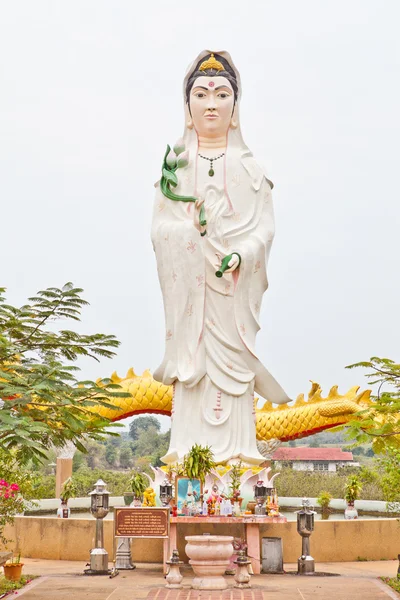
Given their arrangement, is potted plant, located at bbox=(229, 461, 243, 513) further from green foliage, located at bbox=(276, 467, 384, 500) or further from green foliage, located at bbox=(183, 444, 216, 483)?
green foliage, located at bbox=(276, 467, 384, 500)

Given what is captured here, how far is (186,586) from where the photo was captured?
11.7 meters

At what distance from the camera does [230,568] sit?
42.6 feet

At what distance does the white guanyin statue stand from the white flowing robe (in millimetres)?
18

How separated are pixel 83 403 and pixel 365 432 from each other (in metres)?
4.11

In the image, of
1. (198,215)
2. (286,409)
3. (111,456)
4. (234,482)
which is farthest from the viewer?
(111,456)

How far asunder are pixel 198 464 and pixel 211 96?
6755 millimetres

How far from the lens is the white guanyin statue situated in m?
15.6

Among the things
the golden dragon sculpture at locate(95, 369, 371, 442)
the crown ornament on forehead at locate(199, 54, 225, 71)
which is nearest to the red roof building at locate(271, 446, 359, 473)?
the golden dragon sculpture at locate(95, 369, 371, 442)

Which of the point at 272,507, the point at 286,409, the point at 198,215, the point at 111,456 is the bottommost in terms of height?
the point at 272,507

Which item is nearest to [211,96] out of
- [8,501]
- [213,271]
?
[213,271]

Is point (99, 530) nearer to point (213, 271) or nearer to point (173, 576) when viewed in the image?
point (173, 576)

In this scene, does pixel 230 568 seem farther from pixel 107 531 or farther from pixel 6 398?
pixel 6 398

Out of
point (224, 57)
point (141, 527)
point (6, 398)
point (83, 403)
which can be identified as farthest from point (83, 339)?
point (224, 57)

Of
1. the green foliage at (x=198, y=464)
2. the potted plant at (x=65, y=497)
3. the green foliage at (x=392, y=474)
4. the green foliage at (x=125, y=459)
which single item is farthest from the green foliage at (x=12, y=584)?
the green foliage at (x=125, y=459)
